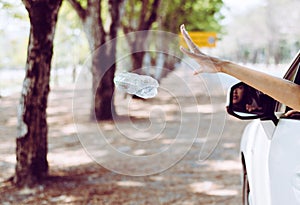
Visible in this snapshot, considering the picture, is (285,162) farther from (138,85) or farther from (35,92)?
(35,92)

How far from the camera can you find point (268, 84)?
6.07 ft

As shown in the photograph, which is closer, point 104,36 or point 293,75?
point 293,75

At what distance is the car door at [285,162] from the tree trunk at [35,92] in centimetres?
386

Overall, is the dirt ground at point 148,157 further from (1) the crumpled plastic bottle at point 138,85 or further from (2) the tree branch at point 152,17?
(2) the tree branch at point 152,17

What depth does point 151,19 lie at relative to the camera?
15.2 m

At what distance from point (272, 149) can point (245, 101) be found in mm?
359

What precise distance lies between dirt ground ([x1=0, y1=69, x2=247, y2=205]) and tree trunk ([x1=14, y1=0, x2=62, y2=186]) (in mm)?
287

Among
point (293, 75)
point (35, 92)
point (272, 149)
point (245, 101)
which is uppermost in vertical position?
point (293, 75)

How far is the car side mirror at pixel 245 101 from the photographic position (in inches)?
93.5

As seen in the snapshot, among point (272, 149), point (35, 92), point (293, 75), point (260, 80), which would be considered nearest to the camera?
point (260, 80)

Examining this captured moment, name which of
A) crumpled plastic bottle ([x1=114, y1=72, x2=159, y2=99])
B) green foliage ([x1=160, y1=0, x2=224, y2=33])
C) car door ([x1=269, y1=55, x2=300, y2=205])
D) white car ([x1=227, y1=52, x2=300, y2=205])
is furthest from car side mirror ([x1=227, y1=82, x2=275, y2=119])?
green foliage ([x1=160, y1=0, x2=224, y2=33])

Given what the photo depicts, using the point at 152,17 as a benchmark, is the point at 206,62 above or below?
below

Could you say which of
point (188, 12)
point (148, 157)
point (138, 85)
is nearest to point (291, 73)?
point (138, 85)

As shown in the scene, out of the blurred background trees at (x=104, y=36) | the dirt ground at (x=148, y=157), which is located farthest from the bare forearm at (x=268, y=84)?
the blurred background trees at (x=104, y=36)
